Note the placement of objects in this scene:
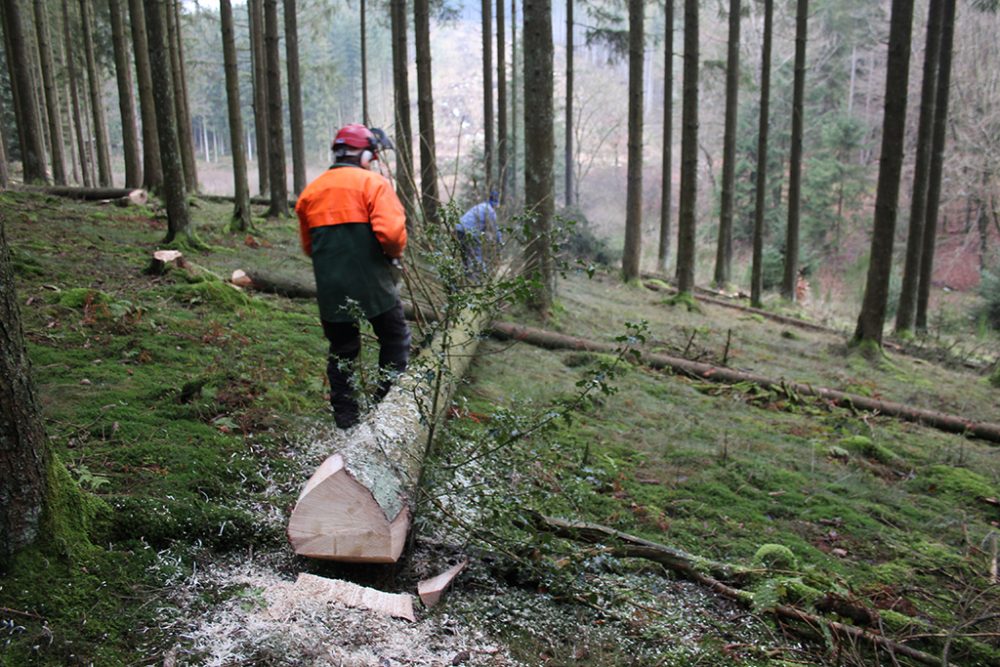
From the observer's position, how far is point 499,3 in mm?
20172

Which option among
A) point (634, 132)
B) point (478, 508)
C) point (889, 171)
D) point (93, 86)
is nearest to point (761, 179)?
point (634, 132)

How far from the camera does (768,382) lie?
8.72 meters

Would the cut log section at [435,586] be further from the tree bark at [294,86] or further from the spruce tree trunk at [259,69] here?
the tree bark at [294,86]

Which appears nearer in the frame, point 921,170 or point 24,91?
point 24,91

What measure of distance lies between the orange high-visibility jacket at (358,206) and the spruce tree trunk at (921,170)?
1278cm

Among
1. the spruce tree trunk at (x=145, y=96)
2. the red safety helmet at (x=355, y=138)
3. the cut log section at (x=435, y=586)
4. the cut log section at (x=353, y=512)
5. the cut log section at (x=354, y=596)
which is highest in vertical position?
the spruce tree trunk at (x=145, y=96)

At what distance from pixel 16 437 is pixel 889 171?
1209cm

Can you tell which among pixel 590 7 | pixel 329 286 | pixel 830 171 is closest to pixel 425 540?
pixel 329 286

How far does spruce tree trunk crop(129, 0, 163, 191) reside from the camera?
12883 millimetres

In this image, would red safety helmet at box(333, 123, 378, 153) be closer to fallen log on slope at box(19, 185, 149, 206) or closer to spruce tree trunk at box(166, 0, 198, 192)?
fallen log on slope at box(19, 185, 149, 206)

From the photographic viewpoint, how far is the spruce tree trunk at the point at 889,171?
34.4ft

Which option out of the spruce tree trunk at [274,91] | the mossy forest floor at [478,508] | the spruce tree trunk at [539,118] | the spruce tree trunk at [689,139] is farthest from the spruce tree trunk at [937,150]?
the spruce tree trunk at [274,91]

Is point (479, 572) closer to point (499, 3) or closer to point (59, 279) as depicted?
point (59, 279)

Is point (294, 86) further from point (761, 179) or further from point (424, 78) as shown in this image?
point (761, 179)
